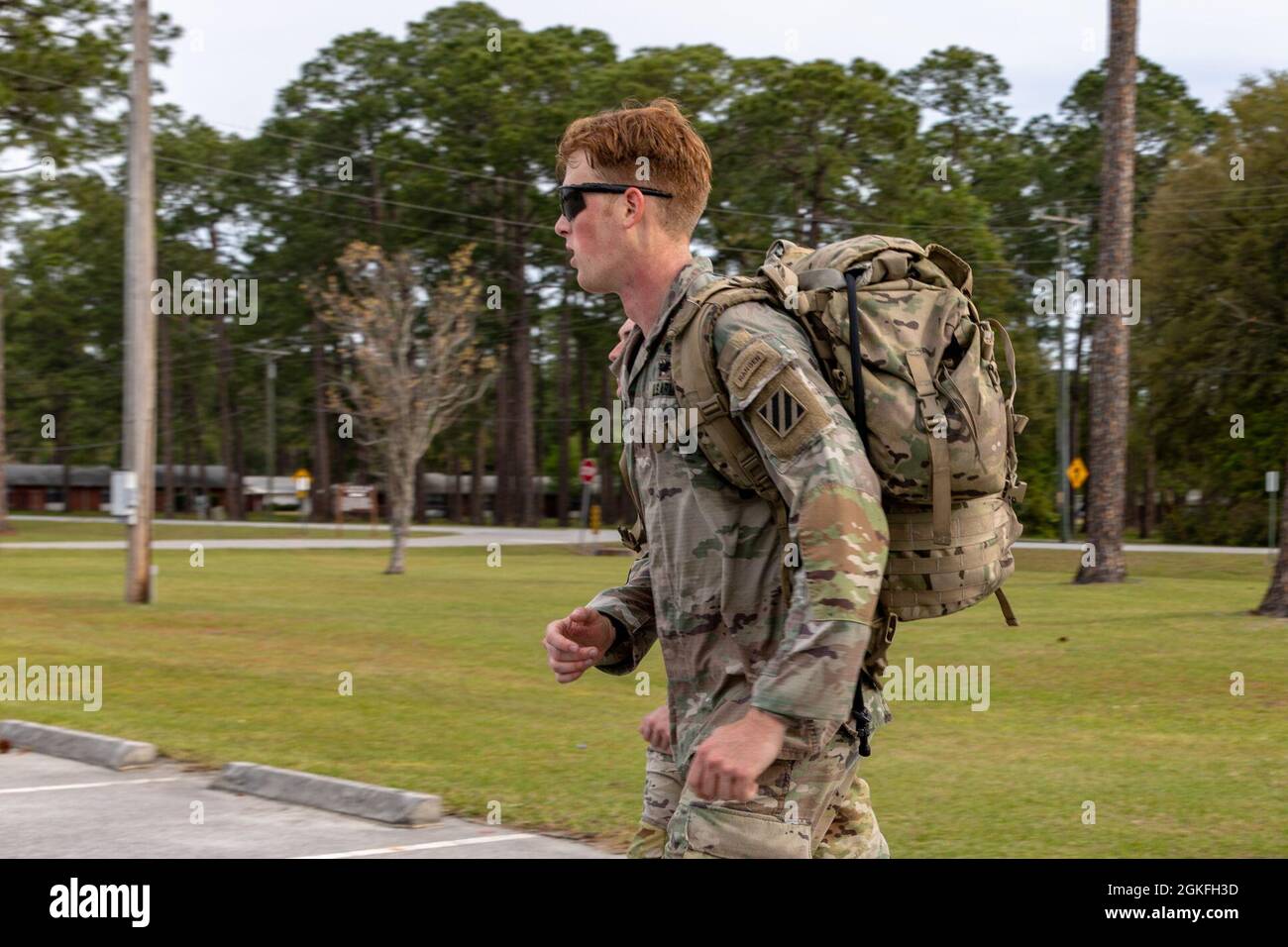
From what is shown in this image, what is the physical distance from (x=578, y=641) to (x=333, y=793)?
4851mm

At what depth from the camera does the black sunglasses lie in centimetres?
319

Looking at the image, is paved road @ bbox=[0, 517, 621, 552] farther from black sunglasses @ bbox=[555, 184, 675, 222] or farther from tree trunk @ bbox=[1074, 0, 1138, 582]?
black sunglasses @ bbox=[555, 184, 675, 222]

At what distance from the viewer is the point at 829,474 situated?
2.72m

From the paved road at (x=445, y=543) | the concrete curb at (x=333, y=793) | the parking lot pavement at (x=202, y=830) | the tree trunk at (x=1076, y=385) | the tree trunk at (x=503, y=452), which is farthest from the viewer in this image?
the tree trunk at (x=503, y=452)

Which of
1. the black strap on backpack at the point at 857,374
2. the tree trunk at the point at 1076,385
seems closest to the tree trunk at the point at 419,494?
the tree trunk at the point at 1076,385

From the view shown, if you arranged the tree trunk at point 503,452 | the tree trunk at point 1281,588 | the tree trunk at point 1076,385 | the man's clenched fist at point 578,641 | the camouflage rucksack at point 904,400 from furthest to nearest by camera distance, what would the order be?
the tree trunk at point 503,452 → the tree trunk at point 1076,385 → the tree trunk at point 1281,588 → the man's clenched fist at point 578,641 → the camouflage rucksack at point 904,400

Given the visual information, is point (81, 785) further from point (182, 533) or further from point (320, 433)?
point (320, 433)

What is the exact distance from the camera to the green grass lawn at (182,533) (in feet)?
187

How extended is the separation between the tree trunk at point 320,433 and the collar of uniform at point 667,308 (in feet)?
240

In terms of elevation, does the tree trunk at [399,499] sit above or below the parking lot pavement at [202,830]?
above

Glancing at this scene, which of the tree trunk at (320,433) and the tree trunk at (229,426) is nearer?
the tree trunk at (320,433)

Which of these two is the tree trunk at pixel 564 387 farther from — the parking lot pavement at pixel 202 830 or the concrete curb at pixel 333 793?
the parking lot pavement at pixel 202 830
